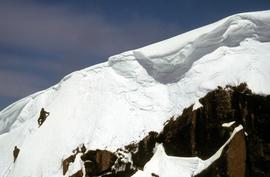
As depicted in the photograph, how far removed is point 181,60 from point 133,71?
3.18 m

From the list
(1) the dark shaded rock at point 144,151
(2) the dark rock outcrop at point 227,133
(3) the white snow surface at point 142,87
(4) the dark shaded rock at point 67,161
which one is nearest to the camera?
(2) the dark rock outcrop at point 227,133

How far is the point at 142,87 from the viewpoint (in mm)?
28297

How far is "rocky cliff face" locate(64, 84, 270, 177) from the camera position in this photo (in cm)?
2256

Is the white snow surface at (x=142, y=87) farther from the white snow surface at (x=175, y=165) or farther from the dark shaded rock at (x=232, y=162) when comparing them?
the dark shaded rock at (x=232, y=162)

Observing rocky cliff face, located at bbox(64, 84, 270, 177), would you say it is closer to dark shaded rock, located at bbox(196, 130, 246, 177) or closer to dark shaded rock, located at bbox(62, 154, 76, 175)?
dark shaded rock, located at bbox(196, 130, 246, 177)

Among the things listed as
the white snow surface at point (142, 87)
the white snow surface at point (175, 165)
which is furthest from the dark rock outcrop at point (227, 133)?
the white snow surface at point (142, 87)

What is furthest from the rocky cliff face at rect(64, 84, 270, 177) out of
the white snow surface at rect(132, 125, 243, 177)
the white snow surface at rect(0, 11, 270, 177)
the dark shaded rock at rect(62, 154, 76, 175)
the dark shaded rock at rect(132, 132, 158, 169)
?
the dark shaded rock at rect(62, 154, 76, 175)

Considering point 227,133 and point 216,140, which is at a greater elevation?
point 227,133

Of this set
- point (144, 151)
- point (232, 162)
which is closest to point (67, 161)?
point (144, 151)

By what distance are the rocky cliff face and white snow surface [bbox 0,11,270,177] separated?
2.05 ft

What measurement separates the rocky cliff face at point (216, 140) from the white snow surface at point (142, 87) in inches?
24.7

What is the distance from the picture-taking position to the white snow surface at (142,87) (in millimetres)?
25391

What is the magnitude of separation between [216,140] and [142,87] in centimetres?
664

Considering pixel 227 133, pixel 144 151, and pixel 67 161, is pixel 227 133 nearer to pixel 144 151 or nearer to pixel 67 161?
pixel 144 151
